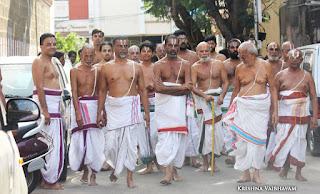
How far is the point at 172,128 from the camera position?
7.70 m

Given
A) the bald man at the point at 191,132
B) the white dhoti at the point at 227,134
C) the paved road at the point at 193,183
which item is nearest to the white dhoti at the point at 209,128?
the bald man at the point at 191,132

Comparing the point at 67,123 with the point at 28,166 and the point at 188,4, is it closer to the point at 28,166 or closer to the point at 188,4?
the point at 28,166

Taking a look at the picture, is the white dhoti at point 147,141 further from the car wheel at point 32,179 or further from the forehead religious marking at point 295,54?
the forehead religious marking at point 295,54

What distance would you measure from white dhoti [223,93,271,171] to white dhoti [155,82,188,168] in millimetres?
779

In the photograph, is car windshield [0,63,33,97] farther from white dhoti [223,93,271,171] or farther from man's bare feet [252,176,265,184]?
man's bare feet [252,176,265,184]

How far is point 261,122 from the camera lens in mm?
7648

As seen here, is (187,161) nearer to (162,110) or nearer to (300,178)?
(162,110)

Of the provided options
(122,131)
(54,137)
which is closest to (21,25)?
(54,137)

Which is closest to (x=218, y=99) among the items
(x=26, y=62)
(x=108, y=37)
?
(x=26, y=62)

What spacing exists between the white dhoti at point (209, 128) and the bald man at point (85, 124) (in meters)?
1.77

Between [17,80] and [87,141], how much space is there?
1752mm

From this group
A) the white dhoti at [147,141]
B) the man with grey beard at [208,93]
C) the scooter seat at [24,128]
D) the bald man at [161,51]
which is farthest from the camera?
the bald man at [161,51]

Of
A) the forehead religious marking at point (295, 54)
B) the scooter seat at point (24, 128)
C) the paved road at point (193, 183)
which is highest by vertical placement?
the forehead religious marking at point (295, 54)

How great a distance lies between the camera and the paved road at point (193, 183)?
7.22 metres
